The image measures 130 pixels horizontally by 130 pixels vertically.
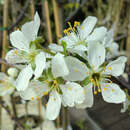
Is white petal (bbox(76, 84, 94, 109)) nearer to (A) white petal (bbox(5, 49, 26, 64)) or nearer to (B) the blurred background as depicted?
(B) the blurred background

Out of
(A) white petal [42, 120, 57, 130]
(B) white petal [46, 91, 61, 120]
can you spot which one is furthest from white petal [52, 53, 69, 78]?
(A) white petal [42, 120, 57, 130]

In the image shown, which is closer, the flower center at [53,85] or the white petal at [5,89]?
the flower center at [53,85]

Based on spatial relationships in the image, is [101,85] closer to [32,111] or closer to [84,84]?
[84,84]

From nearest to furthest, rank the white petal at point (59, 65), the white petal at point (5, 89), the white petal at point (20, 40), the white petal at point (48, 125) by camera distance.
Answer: the white petal at point (59, 65) < the white petal at point (20, 40) < the white petal at point (5, 89) < the white petal at point (48, 125)

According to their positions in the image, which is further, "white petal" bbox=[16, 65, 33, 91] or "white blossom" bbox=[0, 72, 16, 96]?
"white blossom" bbox=[0, 72, 16, 96]

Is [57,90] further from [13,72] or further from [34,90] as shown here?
[13,72]

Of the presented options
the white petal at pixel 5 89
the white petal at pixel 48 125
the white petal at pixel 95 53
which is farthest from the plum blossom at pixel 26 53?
the white petal at pixel 48 125

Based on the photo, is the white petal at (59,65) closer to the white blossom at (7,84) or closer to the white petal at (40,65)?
the white petal at (40,65)
